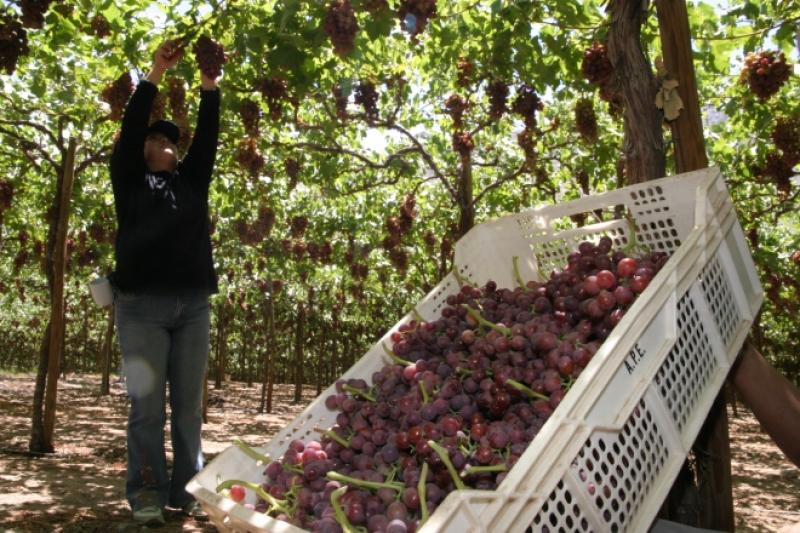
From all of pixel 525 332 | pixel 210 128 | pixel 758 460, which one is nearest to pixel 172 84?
pixel 210 128

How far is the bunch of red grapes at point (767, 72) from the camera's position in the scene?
14.1 ft

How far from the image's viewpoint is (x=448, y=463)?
139 cm

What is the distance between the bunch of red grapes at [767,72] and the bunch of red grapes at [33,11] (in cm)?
436

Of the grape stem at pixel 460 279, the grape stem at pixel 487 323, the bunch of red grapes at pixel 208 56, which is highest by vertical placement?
the bunch of red grapes at pixel 208 56

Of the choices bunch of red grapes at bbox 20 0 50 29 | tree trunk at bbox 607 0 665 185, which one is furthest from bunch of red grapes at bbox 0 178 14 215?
tree trunk at bbox 607 0 665 185

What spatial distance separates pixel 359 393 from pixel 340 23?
6.21 feet

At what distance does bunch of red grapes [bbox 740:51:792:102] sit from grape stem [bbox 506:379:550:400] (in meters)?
3.78

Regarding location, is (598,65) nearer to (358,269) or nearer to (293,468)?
(293,468)

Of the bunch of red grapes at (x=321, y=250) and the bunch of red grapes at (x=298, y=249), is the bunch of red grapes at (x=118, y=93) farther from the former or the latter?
the bunch of red grapes at (x=298, y=249)

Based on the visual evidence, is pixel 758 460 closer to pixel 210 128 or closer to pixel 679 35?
pixel 679 35

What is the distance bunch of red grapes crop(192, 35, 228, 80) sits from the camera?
3260 mm

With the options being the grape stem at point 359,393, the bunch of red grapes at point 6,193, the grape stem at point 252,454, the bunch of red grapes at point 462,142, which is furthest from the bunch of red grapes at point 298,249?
the grape stem at point 252,454

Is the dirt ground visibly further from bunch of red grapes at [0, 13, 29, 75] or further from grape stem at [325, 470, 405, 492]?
bunch of red grapes at [0, 13, 29, 75]

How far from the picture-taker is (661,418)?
1499mm
